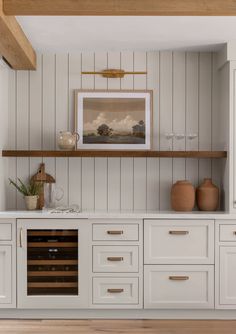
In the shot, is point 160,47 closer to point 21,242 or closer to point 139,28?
point 139,28

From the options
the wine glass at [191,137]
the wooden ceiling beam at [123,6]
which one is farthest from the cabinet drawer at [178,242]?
the wooden ceiling beam at [123,6]

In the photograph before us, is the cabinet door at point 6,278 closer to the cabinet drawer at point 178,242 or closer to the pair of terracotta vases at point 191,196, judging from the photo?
the cabinet drawer at point 178,242

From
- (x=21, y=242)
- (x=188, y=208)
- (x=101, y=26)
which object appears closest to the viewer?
(x=101, y=26)

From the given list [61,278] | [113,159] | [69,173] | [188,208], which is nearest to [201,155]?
[188,208]

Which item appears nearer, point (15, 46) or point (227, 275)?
point (15, 46)

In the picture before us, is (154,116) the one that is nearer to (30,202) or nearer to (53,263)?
(30,202)

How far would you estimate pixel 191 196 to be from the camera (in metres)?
4.68

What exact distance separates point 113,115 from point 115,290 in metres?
1.59

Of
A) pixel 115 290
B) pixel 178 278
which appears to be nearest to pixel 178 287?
pixel 178 278

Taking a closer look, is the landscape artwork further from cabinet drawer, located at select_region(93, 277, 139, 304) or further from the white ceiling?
cabinet drawer, located at select_region(93, 277, 139, 304)

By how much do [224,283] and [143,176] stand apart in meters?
1.21

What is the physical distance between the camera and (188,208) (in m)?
4.69

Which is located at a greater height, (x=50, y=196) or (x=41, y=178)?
(x=41, y=178)

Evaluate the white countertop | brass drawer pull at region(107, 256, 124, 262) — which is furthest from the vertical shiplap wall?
brass drawer pull at region(107, 256, 124, 262)
